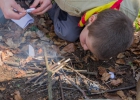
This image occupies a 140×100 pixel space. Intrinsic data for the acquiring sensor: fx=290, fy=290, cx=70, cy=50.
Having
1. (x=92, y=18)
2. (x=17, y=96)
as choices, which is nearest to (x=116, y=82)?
(x=92, y=18)

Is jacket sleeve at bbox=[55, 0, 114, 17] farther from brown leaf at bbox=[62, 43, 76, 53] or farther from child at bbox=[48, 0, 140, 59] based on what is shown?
brown leaf at bbox=[62, 43, 76, 53]

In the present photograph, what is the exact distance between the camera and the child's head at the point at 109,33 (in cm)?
221

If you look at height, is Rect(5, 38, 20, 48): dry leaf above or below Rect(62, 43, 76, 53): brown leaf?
above

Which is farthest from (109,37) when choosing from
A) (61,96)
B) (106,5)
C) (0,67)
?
(0,67)

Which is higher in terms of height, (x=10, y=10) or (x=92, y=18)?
(x=10, y=10)

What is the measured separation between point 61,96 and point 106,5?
2.95 ft

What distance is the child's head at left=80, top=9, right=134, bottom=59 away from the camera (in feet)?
7.26

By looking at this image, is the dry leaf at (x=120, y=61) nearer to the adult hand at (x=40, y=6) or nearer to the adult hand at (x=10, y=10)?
the adult hand at (x=40, y=6)

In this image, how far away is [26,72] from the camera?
2602mm

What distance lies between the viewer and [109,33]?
7.29 feet

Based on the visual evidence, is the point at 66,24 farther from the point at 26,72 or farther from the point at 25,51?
the point at 26,72

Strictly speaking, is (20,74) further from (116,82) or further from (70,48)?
(116,82)

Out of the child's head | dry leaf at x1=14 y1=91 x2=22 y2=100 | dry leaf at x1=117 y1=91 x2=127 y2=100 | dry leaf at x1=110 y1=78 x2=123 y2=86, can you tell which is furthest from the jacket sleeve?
dry leaf at x1=14 y1=91 x2=22 y2=100

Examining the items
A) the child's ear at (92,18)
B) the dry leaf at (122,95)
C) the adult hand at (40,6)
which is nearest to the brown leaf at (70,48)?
the adult hand at (40,6)
